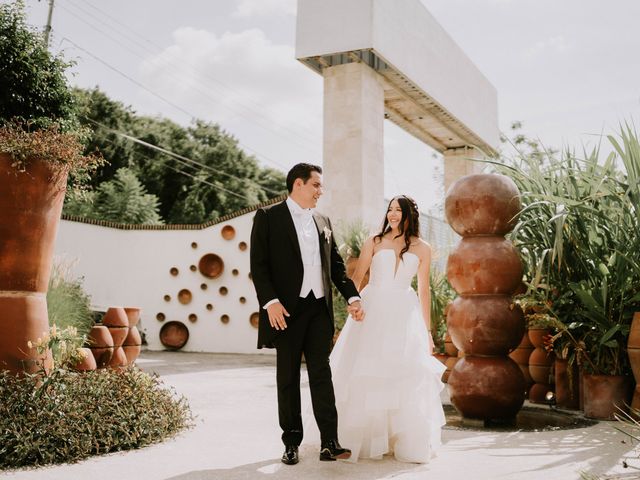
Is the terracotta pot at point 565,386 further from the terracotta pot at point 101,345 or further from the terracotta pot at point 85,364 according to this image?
the terracotta pot at point 101,345

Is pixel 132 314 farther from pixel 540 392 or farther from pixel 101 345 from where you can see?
pixel 540 392

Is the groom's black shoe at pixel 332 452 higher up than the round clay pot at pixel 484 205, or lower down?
lower down

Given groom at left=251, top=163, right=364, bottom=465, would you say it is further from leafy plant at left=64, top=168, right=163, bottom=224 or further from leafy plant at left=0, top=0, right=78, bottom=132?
leafy plant at left=64, top=168, right=163, bottom=224

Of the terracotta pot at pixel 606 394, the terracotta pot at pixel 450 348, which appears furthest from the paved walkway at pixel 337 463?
the terracotta pot at pixel 450 348

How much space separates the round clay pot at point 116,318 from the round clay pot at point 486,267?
280 centimetres

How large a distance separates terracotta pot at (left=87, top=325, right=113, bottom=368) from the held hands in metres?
2.62

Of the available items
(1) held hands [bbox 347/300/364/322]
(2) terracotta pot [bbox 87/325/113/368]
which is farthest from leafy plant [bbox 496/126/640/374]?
(2) terracotta pot [bbox 87/325/113/368]

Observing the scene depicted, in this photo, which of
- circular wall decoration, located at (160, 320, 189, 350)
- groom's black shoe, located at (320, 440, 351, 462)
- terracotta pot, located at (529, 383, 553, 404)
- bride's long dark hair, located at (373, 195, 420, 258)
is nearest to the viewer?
groom's black shoe, located at (320, 440, 351, 462)

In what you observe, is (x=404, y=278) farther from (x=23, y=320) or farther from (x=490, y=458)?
(x=23, y=320)

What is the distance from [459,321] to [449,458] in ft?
3.60

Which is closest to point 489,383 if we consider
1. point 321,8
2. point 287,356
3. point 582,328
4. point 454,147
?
point 582,328

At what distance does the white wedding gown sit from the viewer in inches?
105

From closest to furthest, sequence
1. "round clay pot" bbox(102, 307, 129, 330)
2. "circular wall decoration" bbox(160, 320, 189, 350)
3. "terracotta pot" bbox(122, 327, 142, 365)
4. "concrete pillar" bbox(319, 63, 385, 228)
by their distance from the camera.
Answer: "round clay pot" bbox(102, 307, 129, 330)
"terracotta pot" bbox(122, 327, 142, 365)
"concrete pillar" bbox(319, 63, 385, 228)
"circular wall decoration" bbox(160, 320, 189, 350)

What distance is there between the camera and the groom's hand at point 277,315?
250 cm
